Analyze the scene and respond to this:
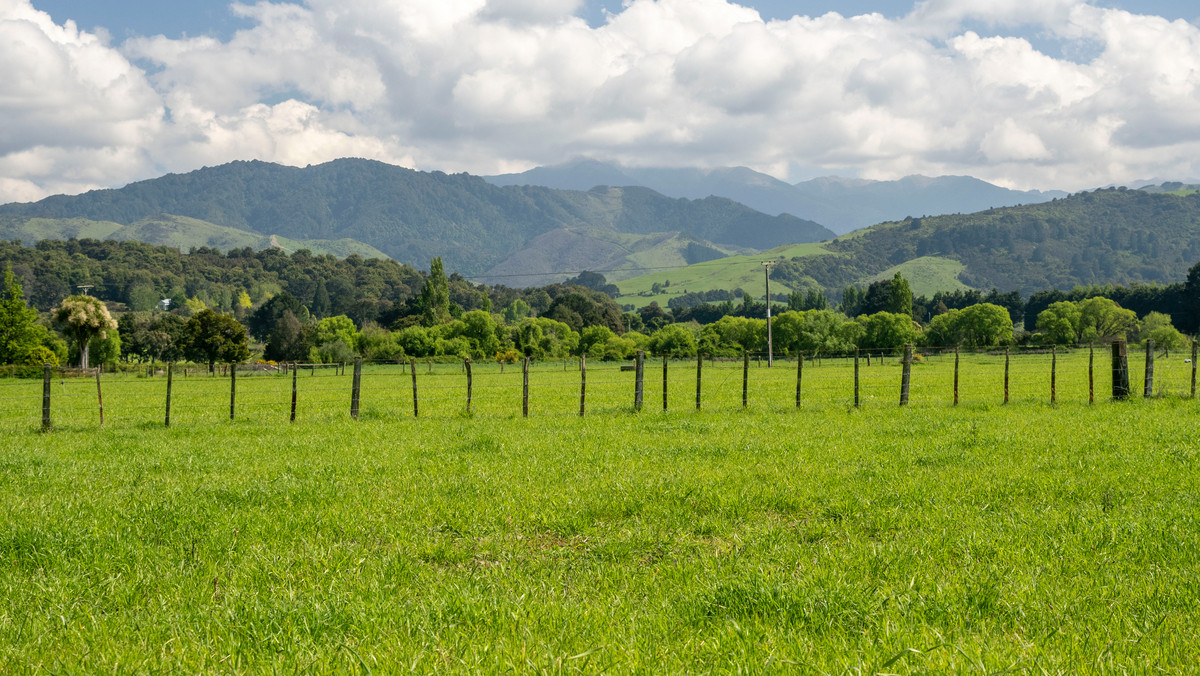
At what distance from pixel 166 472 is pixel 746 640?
406 inches

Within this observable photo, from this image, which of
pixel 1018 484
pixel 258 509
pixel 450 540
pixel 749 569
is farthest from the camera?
pixel 1018 484

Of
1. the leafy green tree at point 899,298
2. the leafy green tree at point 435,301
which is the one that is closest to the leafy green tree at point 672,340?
the leafy green tree at point 899,298

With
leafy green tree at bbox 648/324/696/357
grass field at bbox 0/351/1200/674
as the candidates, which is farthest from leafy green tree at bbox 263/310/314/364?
grass field at bbox 0/351/1200/674

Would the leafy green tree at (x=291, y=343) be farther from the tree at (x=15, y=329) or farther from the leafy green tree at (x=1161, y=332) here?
the leafy green tree at (x=1161, y=332)

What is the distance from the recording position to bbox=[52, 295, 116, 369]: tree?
243 ft

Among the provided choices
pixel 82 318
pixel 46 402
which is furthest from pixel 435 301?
pixel 46 402

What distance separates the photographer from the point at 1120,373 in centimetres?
2167

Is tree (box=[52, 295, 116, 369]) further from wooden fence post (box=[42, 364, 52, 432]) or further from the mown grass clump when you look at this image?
the mown grass clump

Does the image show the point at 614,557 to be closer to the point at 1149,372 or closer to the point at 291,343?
the point at 1149,372

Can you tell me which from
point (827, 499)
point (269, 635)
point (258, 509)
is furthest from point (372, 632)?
point (827, 499)

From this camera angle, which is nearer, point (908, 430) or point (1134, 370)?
point (908, 430)

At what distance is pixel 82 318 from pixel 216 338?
48.5ft

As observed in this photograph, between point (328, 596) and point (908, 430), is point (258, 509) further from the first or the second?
point (908, 430)

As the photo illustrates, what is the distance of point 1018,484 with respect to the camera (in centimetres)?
910
